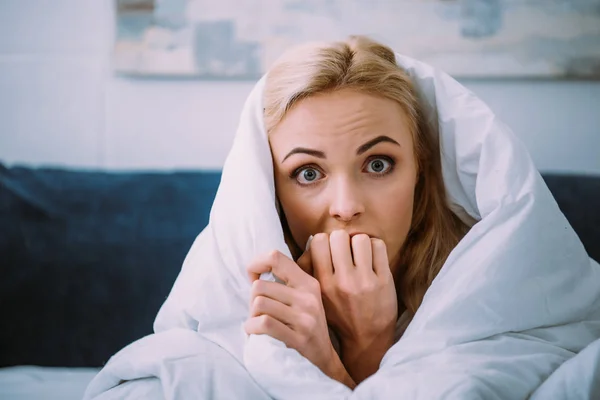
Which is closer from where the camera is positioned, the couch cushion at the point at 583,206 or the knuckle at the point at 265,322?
the knuckle at the point at 265,322

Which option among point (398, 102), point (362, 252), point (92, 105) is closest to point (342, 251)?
point (362, 252)

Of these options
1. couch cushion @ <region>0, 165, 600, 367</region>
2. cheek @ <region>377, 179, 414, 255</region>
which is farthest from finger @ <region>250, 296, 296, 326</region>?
couch cushion @ <region>0, 165, 600, 367</region>

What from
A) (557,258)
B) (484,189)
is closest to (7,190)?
(484,189)

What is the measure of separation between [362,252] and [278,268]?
13cm

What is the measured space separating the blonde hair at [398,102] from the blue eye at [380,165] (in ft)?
0.30

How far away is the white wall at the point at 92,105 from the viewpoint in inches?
61.4

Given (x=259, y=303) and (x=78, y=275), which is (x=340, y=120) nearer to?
(x=259, y=303)

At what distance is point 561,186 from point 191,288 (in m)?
0.88

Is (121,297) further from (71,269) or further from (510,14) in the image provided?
(510,14)

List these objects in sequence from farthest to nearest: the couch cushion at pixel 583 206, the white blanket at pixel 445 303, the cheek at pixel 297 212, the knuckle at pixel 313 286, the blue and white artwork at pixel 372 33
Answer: the blue and white artwork at pixel 372 33 → the couch cushion at pixel 583 206 → the cheek at pixel 297 212 → the knuckle at pixel 313 286 → the white blanket at pixel 445 303

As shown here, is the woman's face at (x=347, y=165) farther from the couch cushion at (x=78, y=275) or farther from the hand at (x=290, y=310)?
the couch cushion at (x=78, y=275)

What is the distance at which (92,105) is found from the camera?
1590mm

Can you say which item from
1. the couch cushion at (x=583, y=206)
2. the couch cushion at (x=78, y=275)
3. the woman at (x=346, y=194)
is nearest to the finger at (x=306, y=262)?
the woman at (x=346, y=194)

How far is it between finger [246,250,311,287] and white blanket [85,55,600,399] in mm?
45
